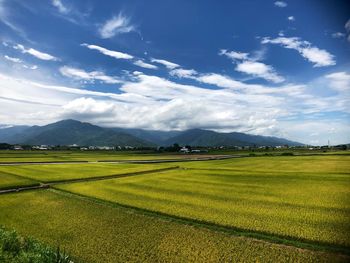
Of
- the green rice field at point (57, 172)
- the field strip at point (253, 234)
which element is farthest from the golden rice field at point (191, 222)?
the green rice field at point (57, 172)

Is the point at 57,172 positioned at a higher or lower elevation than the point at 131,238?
higher

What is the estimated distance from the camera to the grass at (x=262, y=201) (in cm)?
2291

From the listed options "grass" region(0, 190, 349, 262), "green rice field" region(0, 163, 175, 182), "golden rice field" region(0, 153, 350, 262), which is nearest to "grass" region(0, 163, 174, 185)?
"green rice field" region(0, 163, 175, 182)

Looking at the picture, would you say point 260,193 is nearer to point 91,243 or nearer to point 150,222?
point 150,222

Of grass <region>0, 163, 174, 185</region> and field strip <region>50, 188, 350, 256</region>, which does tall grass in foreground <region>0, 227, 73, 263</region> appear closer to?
field strip <region>50, 188, 350, 256</region>

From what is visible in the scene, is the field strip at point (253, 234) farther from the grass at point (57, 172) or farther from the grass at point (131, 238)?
the grass at point (57, 172)

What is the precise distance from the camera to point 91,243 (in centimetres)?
2066

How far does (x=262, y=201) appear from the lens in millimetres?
32969

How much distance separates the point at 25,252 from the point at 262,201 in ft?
84.5

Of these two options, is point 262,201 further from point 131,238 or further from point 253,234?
point 131,238

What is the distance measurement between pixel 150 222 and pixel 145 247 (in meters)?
6.26

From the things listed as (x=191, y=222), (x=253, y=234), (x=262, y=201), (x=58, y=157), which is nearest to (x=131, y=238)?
(x=191, y=222)

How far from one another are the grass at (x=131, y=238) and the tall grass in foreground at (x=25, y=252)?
235cm

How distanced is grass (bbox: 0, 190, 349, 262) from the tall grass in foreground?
2.35 meters
